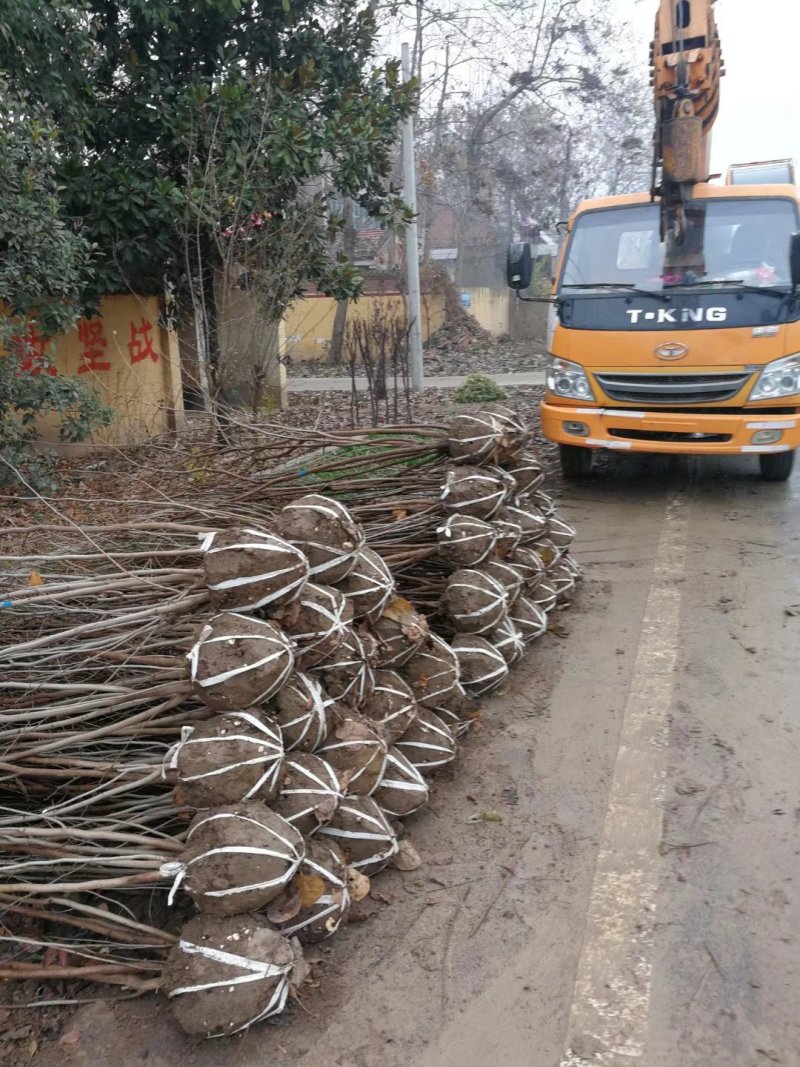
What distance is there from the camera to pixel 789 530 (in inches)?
252

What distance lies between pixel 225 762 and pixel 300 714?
327 millimetres

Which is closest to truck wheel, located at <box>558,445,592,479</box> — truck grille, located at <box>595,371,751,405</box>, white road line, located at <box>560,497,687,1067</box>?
truck grille, located at <box>595,371,751,405</box>

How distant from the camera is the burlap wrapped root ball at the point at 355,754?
109 inches

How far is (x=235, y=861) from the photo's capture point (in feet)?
7.36

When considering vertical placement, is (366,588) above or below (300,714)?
above

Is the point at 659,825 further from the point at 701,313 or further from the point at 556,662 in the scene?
the point at 701,313

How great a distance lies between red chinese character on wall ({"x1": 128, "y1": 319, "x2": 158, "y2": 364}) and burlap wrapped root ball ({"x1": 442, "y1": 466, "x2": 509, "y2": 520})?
7.03m

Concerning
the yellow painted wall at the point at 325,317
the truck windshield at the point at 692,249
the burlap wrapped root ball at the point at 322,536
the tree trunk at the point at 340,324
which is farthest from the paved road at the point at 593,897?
the yellow painted wall at the point at 325,317

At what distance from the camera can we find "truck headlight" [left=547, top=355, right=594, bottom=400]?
705 cm

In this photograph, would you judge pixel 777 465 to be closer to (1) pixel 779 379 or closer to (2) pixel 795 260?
(1) pixel 779 379

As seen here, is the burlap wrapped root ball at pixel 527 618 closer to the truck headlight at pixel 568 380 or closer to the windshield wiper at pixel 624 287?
the truck headlight at pixel 568 380

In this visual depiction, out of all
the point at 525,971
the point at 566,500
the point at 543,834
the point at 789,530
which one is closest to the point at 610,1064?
the point at 525,971

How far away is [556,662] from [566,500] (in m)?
3.31

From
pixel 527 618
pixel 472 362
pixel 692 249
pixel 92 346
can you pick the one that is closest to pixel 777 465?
pixel 692 249
